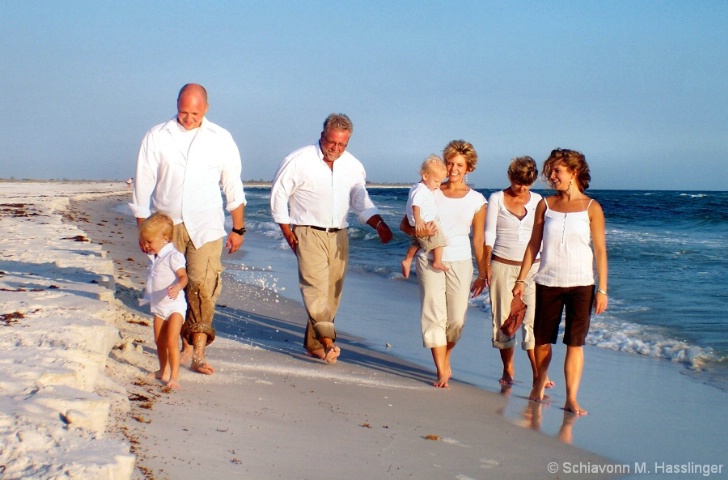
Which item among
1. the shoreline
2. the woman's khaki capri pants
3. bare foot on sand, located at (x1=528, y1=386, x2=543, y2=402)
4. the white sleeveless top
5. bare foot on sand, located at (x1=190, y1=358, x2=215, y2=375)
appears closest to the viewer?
the shoreline

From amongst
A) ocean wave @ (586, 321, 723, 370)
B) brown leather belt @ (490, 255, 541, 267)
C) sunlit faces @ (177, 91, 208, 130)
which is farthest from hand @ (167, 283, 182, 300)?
ocean wave @ (586, 321, 723, 370)

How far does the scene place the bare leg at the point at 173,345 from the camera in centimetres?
450

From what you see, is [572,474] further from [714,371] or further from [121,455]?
[714,371]

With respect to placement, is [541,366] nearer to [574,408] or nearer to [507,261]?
[574,408]

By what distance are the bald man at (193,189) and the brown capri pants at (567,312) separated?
204cm

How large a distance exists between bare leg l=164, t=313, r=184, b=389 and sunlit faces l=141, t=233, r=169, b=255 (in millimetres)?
400

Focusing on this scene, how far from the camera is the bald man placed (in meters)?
4.89

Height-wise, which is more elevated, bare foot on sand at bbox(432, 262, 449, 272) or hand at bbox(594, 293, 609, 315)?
bare foot on sand at bbox(432, 262, 449, 272)

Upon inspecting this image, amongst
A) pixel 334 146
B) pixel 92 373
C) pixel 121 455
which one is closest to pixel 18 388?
pixel 92 373

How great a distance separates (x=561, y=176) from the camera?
4.82m

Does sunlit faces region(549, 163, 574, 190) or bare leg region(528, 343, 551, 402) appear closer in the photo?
sunlit faces region(549, 163, 574, 190)

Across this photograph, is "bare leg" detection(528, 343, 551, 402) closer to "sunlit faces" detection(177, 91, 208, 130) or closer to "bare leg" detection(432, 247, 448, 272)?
"bare leg" detection(432, 247, 448, 272)

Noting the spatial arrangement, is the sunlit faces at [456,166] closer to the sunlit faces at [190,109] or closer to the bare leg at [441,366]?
the bare leg at [441,366]

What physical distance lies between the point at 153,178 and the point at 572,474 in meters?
3.02
